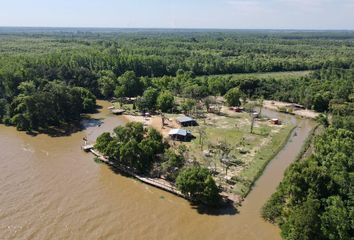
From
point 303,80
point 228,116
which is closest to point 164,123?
point 228,116

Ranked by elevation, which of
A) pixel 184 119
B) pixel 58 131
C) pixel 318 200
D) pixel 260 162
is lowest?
pixel 58 131

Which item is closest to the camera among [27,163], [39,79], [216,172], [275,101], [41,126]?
[216,172]

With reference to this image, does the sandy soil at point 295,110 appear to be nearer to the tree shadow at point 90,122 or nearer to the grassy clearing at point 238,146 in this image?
the grassy clearing at point 238,146

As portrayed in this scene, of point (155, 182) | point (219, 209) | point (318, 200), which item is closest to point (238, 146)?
point (155, 182)

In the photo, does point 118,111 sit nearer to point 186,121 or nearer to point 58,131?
point 58,131

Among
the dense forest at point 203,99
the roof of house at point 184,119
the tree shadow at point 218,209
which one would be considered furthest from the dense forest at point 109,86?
the tree shadow at point 218,209

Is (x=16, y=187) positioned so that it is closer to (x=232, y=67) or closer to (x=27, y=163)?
(x=27, y=163)

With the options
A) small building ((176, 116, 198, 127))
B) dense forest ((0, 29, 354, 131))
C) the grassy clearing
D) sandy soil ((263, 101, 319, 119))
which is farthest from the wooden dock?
sandy soil ((263, 101, 319, 119))

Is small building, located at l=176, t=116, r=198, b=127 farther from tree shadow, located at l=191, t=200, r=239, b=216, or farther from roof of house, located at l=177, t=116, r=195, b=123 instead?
tree shadow, located at l=191, t=200, r=239, b=216
